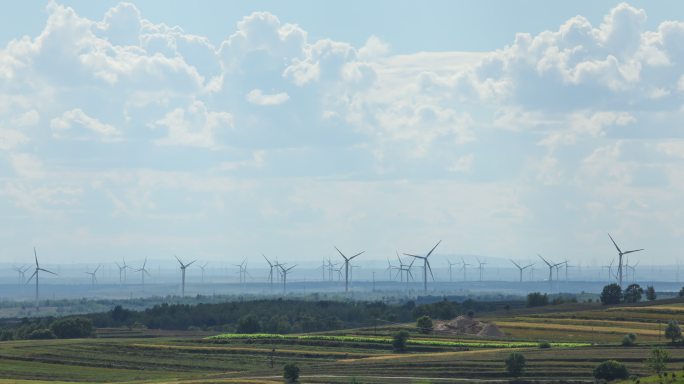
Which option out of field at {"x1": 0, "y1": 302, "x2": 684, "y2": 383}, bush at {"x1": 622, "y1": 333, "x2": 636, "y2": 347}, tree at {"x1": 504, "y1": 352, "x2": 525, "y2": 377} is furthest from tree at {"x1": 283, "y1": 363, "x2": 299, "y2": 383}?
bush at {"x1": 622, "y1": 333, "x2": 636, "y2": 347}

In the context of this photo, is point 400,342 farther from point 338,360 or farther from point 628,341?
point 628,341

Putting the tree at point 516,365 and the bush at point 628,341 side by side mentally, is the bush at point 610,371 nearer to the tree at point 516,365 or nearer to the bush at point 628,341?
the tree at point 516,365

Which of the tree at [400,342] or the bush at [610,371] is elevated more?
the tree at [400,342]

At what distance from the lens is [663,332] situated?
193 m

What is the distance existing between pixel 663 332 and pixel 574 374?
55384 mm

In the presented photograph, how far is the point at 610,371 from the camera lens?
138m

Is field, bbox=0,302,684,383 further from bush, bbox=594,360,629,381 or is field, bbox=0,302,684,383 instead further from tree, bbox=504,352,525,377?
bush, bbox=594,360,629,381

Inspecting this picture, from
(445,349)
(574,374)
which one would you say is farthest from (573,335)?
(574,374)

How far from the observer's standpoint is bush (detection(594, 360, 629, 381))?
137 m

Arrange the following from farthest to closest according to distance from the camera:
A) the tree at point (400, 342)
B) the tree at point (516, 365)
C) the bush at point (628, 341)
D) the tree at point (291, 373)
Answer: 1. the tree at point (400, 342)
2. the bush at point (628, 341)
3. the tree at point (291, 373)
4. the tree at point (516, 365)

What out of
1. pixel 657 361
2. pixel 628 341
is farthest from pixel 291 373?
pixel 628 341

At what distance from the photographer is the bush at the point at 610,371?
137375 mm

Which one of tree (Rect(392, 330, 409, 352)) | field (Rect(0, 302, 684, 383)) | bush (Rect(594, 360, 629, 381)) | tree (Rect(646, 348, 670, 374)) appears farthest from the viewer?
tree (Rect(392, 330, 409, 352))

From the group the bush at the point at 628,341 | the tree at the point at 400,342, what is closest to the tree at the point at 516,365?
the bush at the point at 628,341
